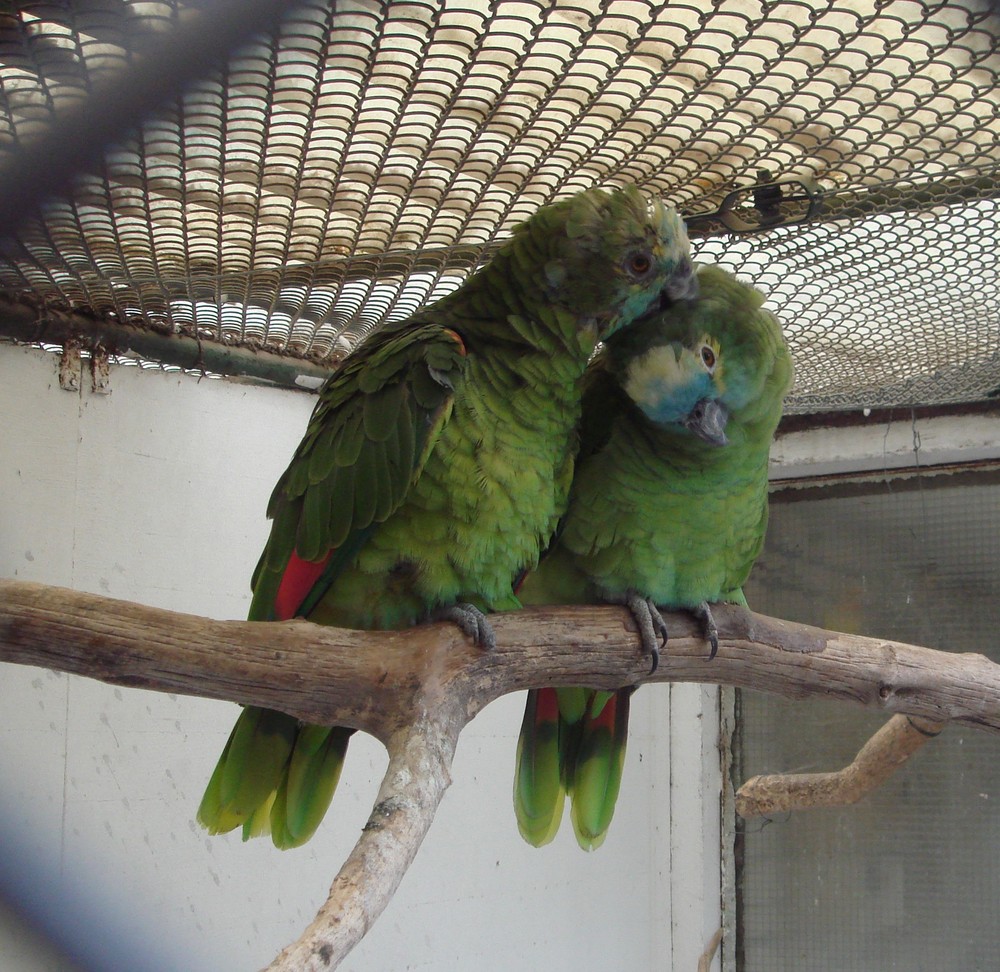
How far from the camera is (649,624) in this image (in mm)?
1510

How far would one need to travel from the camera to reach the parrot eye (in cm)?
139

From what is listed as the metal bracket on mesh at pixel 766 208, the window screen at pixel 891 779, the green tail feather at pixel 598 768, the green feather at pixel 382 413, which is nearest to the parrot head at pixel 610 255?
the metal bracket on mesh at pixel 766 208

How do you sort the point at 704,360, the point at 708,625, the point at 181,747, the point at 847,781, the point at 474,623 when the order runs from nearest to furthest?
the point at 474,623 < the point at 704,360 < the point at 708,625 < the point at 181,747 < the point at 847,781

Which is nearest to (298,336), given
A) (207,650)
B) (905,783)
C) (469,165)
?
(469,165)

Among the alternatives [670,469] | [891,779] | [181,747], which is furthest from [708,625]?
[891,779]

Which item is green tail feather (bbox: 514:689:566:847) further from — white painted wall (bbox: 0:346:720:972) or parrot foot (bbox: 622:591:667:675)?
white painted wall (bbox: 0:346:720:972)

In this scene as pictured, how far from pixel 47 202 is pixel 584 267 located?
1.06 m

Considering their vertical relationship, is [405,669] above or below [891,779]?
above

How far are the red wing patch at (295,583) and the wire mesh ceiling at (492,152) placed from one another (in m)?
0.54

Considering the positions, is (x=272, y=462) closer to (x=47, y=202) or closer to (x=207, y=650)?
(x=207, y=650)

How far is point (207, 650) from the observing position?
1121 millimetres

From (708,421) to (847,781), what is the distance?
1126 mm

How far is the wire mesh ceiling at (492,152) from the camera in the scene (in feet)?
3.35

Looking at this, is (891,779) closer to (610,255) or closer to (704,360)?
(704,360)
